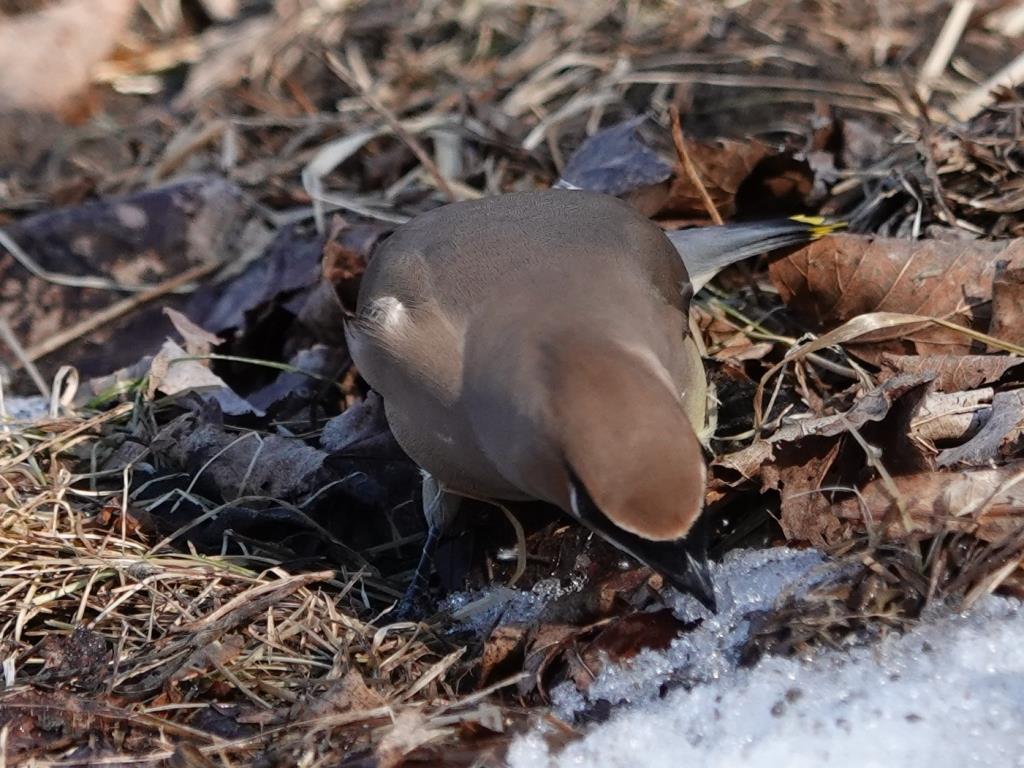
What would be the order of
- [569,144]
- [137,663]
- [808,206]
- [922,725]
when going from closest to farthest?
[922,725], [137,663], [808,206], [569,144]

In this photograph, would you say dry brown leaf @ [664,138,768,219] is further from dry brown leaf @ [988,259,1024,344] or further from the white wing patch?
the white wing patch

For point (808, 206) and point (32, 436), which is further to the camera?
point (808, 206)

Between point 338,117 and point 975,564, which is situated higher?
point 975,564

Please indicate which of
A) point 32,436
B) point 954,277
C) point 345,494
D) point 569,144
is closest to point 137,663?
point 345,494

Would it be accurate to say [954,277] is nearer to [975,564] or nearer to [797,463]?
[797,463]

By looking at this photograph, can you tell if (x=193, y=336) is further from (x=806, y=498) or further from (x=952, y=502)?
(x=952, y=502)

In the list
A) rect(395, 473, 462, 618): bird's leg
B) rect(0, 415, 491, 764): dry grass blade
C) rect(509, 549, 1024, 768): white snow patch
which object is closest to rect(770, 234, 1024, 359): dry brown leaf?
rect(509, 549, 1024, 768): white snow patch

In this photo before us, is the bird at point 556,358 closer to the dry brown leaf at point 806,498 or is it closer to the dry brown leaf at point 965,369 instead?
the dry brown leaf at point 806,498
